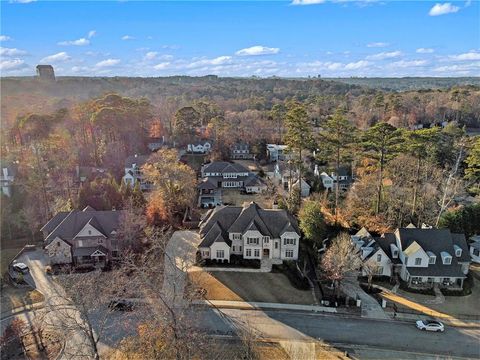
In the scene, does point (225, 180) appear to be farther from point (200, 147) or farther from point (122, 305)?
point (122, 305)

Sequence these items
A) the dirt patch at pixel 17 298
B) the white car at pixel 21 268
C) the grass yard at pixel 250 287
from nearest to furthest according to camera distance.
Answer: the dirt patch at pixel 17 298 < the grass yard at pixel 250 287 < the white car at pixel 21 268

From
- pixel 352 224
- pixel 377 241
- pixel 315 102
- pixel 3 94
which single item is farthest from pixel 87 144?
pixel 315 102

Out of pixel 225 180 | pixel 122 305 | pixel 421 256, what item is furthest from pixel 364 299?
pixel 225 180

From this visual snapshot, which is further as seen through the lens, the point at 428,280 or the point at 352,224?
the point at 352,224

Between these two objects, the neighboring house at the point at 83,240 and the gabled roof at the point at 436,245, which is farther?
the neighboring house at the point at 83,240

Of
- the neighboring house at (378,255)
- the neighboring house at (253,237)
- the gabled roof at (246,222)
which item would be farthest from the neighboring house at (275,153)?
the neighboring house at (378,255)

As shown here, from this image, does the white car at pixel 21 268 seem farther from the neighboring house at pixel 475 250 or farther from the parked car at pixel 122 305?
the neighboring house at pixel 475 250

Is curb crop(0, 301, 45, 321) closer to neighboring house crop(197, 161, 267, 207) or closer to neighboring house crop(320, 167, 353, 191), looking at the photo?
neighboring house crop(197, 161, 267, 207)

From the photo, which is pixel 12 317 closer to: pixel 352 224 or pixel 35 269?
A: pixel 35 269
